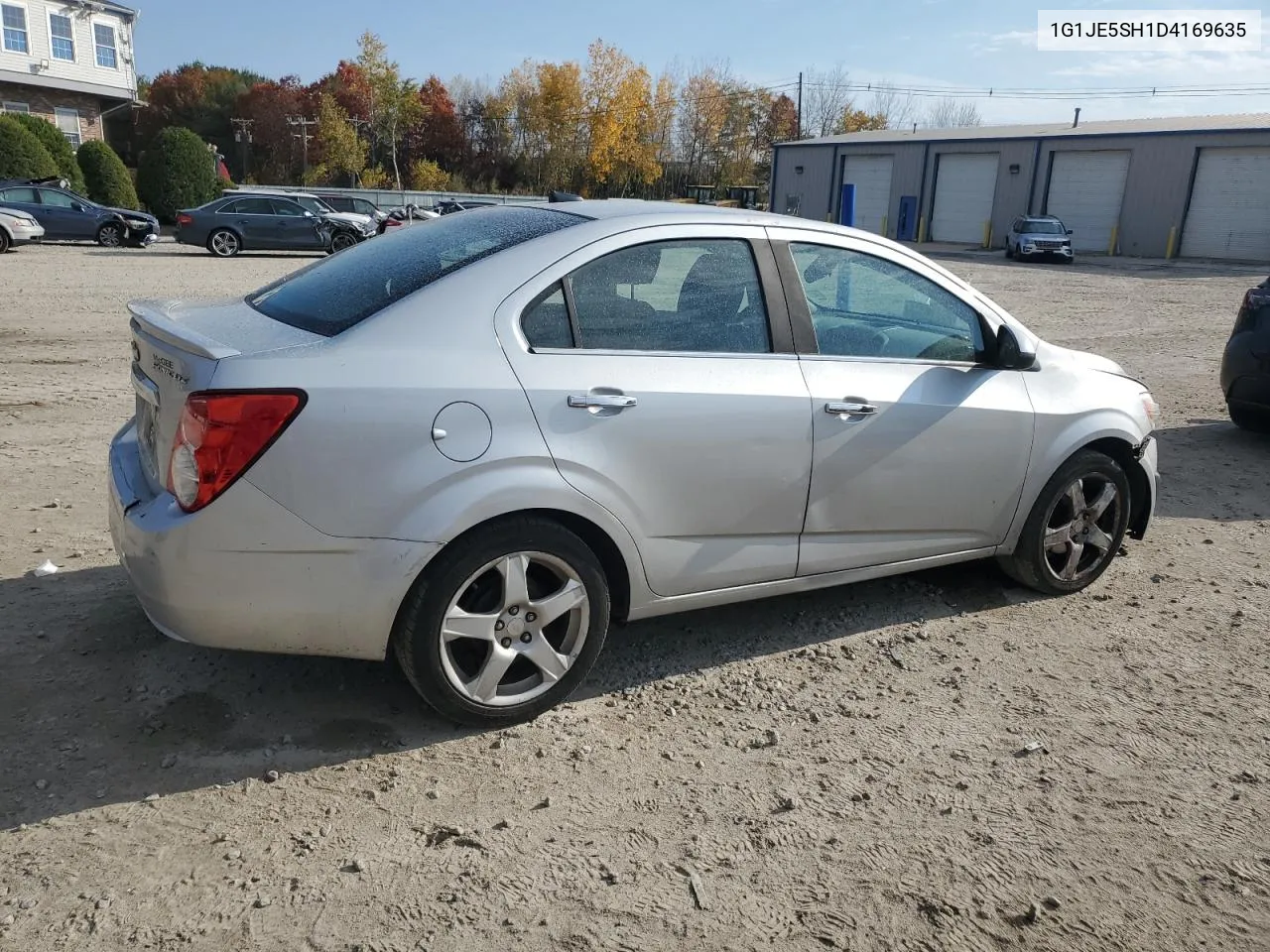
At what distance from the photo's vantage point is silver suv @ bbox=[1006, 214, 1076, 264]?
111 ft

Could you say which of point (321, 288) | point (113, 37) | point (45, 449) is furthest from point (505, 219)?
point (113, 37)

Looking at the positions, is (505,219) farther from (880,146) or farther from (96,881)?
(880,146)

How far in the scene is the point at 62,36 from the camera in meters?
40.2

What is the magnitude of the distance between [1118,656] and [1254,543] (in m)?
2.08

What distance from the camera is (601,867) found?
2.80 m

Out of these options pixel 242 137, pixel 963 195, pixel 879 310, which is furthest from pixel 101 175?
pixel 879 310

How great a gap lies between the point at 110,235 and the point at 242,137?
42394mm

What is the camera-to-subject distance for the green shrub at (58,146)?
3303cm

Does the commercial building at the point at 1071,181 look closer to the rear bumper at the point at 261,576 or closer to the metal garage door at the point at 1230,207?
the metal garage door at the point at 1230,207

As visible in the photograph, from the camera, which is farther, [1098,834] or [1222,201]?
[1222,201]

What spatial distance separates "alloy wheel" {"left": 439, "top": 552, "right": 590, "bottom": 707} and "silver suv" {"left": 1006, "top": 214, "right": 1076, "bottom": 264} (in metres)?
33.9

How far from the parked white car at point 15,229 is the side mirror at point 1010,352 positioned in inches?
921

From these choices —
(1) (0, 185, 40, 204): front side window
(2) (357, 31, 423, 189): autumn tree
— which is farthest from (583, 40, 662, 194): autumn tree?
(1) (0, 185, 40, 204): front side window

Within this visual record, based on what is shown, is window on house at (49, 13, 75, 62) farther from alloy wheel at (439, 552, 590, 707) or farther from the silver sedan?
alloy wheel at (439, 552, 590, 707)
